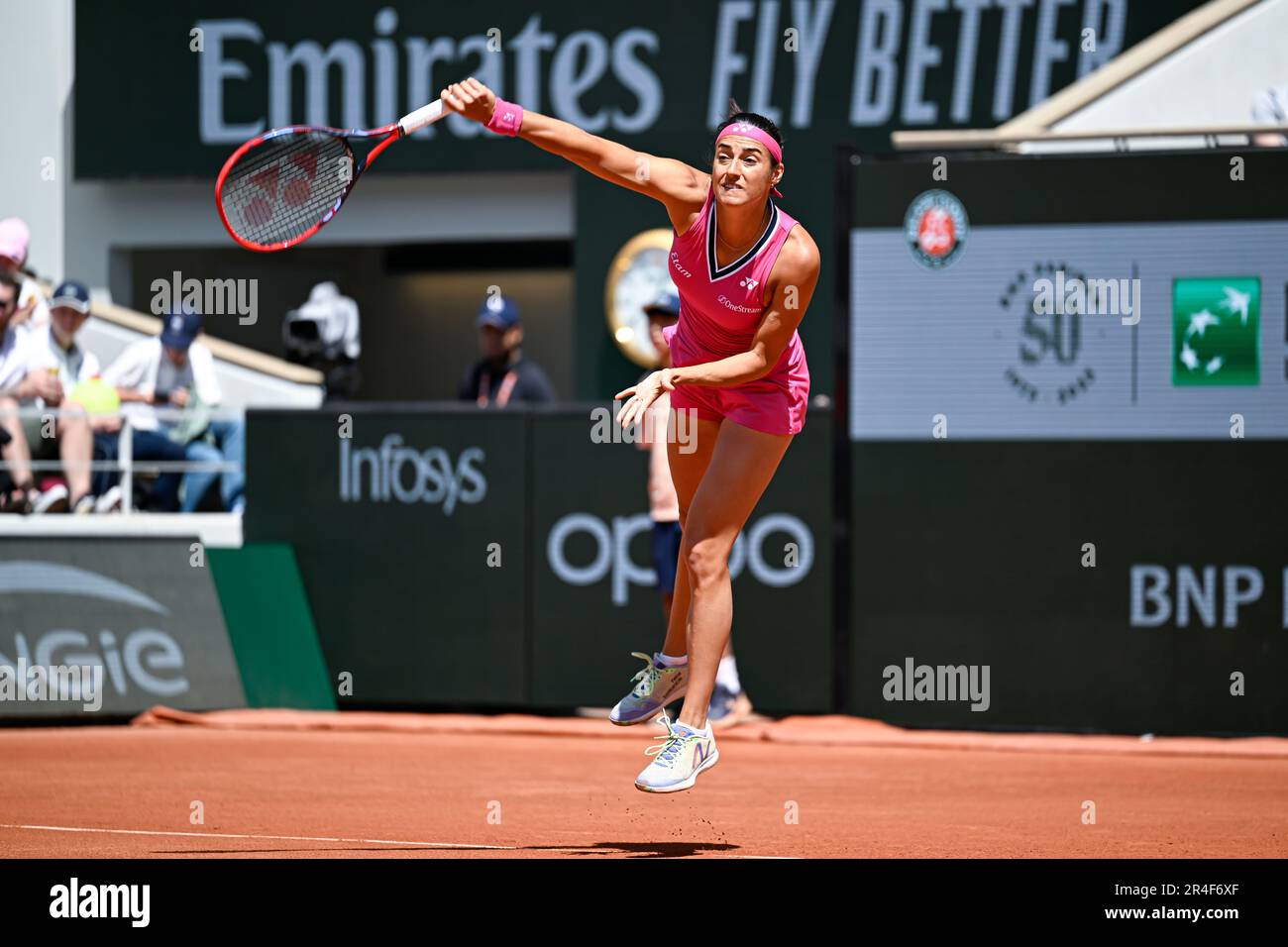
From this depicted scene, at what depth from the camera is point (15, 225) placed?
11.9m

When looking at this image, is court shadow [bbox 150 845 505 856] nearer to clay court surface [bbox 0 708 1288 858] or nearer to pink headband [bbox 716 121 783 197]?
clay court surface [bbox 0 708 1288 858]

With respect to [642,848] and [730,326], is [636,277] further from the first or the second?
[642,848]

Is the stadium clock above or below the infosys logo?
above

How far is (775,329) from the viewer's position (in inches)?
246

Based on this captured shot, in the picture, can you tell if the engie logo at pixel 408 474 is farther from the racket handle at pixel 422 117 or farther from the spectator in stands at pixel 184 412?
the racket handle at pixel 422 117

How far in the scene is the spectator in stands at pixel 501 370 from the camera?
39.8 ft

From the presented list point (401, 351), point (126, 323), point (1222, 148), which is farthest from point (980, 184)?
point (401, 351)

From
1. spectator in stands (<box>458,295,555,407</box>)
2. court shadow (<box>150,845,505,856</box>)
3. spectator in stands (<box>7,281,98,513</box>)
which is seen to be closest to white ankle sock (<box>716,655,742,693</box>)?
spectator in stands (<box>458,295,555,407</box>)

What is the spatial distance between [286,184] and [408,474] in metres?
4.95

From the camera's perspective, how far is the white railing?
11367mm

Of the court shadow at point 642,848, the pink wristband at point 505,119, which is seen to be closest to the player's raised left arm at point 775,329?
the pink wristband at point 505,119

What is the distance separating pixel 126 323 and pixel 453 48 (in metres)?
4.08

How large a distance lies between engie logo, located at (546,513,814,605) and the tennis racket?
4.75m
